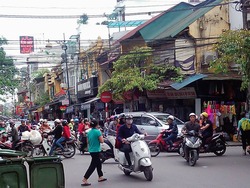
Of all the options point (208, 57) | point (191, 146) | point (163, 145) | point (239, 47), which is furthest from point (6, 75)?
point (191, 146)

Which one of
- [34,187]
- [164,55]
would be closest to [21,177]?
[34,187]

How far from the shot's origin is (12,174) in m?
7.07

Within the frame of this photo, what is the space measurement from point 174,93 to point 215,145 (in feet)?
34.9

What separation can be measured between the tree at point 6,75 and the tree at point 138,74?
15576 mm

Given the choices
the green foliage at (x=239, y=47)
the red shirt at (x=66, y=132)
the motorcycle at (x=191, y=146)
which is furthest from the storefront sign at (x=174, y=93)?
the motorcycle at (x=191, y=146)

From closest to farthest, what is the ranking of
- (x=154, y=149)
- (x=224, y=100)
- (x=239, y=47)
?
(x=239, y=47) → (x=154, y=149) → (x=224, y=100)

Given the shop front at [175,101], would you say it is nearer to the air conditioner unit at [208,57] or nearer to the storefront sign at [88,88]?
the air conditioner unit at [208,57]

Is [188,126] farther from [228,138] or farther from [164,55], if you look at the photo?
[164,55]

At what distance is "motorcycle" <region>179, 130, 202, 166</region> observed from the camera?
43.6 feet

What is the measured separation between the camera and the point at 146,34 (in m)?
29.8

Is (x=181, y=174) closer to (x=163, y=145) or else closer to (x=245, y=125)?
(x=163, y=145)

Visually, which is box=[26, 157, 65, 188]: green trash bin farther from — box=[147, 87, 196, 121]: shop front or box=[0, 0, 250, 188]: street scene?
box=[147, 87, 196, 121]: shop front

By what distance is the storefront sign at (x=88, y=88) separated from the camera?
38844 millimetres

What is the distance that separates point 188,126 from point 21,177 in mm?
7652
